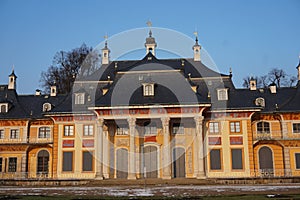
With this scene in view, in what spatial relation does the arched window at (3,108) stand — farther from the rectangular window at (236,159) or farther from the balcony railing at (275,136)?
the balcony railing at (275,136)

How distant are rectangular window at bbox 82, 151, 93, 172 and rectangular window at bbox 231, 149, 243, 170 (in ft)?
42.3

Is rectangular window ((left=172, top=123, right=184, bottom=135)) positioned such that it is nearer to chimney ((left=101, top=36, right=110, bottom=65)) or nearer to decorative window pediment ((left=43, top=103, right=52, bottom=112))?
chimney ((left=101, top=36, right=110, bottom=65))

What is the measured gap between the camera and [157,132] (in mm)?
35500

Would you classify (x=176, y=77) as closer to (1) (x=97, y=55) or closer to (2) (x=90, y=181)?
(2) (x=90, y=181)

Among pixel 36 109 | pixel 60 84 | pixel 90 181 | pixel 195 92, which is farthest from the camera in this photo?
pixel 60 84

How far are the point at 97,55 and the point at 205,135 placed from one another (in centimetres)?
2085

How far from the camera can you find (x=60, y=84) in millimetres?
48312

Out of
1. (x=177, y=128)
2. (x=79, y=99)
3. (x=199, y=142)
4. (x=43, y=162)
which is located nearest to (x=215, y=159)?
(x=199, y=142)

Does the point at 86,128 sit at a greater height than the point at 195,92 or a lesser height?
lesser

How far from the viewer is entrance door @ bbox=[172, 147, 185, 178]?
35.2m

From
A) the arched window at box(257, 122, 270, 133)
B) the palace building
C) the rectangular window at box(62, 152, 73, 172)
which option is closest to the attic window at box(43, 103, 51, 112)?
the palace building

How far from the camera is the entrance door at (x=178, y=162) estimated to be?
35156 mm

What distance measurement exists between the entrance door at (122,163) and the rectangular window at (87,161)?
258 cm

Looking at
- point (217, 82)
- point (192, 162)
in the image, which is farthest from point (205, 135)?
point (217, 82)
